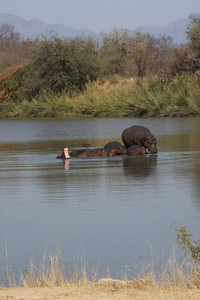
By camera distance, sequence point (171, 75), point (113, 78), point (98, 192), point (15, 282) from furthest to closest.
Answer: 1. point (113, 78)
2. point (171, 75)
3. point (98, 192)
4. point (15, 282)

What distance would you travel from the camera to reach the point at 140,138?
18.9m

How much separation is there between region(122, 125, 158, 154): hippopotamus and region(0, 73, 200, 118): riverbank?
72.5 feet

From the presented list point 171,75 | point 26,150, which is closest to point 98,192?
point 26,150

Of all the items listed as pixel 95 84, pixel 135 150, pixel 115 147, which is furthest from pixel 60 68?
pixel 115 147

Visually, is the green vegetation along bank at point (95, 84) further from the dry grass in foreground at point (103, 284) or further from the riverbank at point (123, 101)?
the dry grass in foreground at point (103, 284)

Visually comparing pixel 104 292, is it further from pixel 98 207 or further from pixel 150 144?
pixel 150 144

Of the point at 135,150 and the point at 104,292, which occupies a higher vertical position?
the point at 135,150

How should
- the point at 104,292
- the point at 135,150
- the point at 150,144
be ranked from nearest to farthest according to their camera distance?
the point at 104,292 < the point at 135,150 < the point at 150,144

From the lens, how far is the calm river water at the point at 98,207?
7.20 metres

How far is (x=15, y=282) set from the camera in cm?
627

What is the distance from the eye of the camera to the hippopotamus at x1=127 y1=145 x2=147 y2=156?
18.3 metres

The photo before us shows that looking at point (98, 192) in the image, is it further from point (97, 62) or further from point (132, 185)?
point (97, 62)

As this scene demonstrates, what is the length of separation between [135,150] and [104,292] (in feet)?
41.0

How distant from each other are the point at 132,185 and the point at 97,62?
4268cm
